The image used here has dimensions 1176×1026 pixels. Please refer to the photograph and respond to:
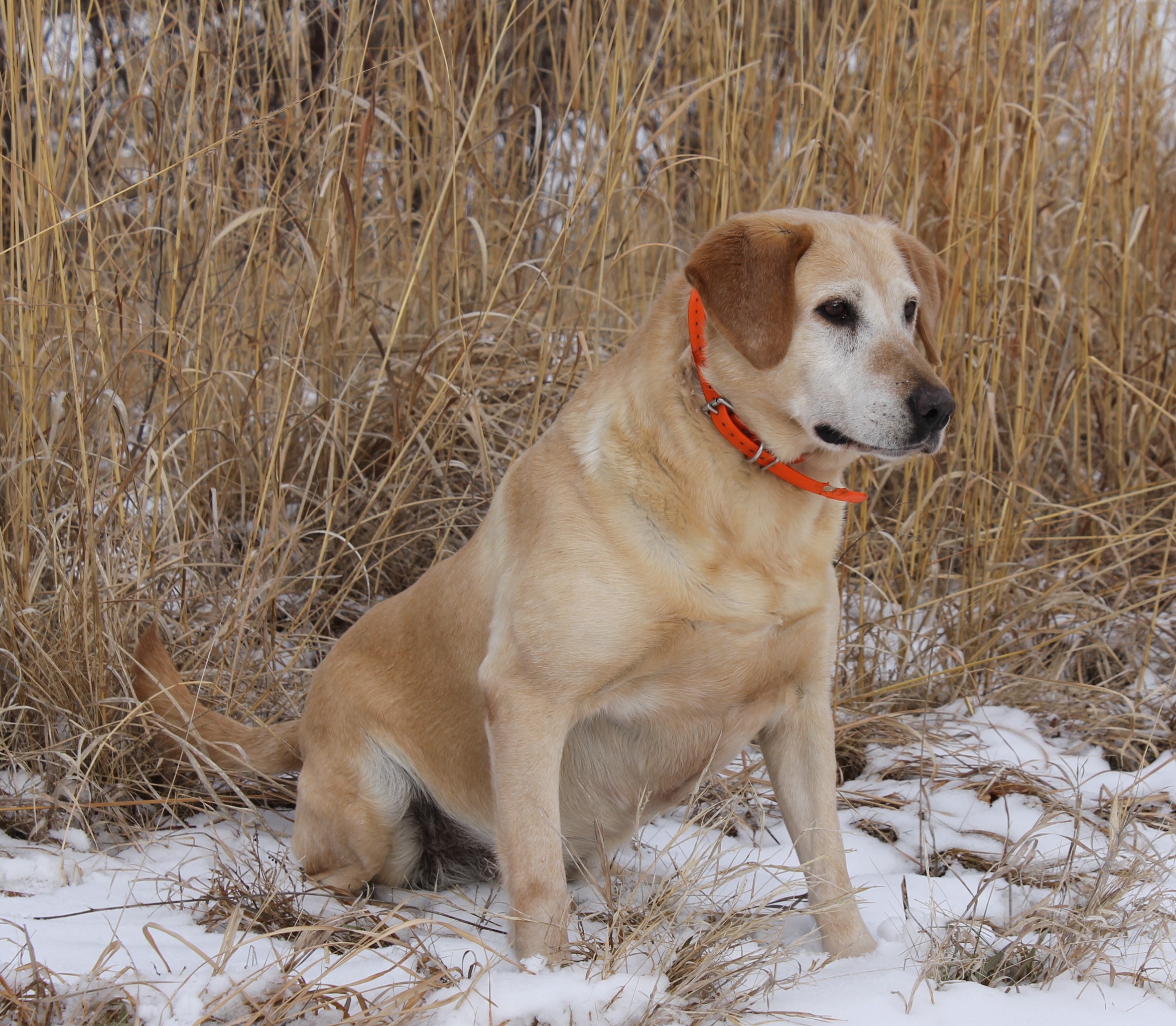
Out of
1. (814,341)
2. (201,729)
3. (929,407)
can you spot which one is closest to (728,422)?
(814,341)

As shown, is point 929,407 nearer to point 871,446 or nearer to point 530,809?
point 871,446

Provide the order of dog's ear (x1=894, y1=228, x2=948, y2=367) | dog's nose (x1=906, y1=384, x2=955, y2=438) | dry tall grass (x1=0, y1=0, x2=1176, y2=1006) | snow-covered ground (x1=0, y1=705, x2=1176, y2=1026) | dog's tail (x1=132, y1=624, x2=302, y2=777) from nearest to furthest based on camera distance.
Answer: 1. snow-covered ground (x1=0, y1=705, x2=1176, y2=1026)
2. dog's nose (x1=906, y1=384, x2=955, y2=438)
3. dog's ear (x1=894, y1=228, x2=948, y2=367)
4. dog's tail (x1=132, y1=624, x2=302, y2=777)
5. dry tall grass (x1=0, y1=0, x2=1176, y2=1006)

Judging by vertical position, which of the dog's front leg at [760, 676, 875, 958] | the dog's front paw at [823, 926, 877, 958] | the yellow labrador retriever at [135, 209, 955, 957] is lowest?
the dog's front paw at [823, 926, 877, 958]

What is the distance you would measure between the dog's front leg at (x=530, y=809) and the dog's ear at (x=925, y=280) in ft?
3.42

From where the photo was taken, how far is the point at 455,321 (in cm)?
322

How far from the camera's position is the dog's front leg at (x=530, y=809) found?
187 centimetres

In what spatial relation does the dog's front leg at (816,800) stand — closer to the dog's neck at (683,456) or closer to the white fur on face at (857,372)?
the dog's neck at (683,456)

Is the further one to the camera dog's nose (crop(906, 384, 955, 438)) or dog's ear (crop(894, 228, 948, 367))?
dog's ear (crop(894, 228, 948, 367))

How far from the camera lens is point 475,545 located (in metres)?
2.22

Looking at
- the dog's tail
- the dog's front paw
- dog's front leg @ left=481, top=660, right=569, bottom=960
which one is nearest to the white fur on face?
dog's front leg @ left=481, top=660, right=569, bottom=960

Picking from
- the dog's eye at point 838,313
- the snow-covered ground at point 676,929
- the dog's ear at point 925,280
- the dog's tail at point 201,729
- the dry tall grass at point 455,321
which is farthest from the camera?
the dry tall grass at point 455,321

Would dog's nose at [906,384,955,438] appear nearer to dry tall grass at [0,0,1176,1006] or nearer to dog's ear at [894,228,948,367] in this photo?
dog's ear at [894,228,948,367]

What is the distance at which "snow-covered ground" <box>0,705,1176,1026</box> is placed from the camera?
5.39ft

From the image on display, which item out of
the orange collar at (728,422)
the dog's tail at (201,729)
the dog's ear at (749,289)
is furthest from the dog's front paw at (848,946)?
the dog's tail at (201,729)
